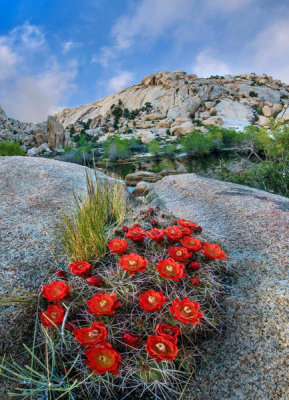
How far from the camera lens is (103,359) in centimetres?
128

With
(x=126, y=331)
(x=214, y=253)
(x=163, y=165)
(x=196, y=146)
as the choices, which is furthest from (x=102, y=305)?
(x=196, y=146)


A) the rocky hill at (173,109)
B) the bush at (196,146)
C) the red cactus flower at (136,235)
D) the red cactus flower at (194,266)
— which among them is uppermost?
the rocky hill at (173,109)

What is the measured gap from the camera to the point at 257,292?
1.96m

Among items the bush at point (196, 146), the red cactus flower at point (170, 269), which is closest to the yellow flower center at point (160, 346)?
the red cactus flower at point (170, 269)

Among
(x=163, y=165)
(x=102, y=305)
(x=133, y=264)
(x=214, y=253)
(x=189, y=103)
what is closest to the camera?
(x=102, y=305)

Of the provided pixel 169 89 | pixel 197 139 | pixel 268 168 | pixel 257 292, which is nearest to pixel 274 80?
pixel 169 89

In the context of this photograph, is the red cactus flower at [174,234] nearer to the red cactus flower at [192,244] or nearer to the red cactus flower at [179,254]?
the red cactus flower at [192,244]

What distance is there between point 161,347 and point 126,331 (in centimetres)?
38

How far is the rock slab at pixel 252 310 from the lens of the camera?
4.77ft

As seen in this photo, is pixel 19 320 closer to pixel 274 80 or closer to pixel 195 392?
pixel 195 392

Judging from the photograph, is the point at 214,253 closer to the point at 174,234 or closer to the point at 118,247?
the point at 174,234

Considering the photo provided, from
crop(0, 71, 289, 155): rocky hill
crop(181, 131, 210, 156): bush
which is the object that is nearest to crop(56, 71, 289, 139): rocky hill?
crop(0, 71, 289, 155): rocky hill

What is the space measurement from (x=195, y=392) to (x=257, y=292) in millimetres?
918

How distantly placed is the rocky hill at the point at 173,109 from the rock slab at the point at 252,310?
50.1 meters
